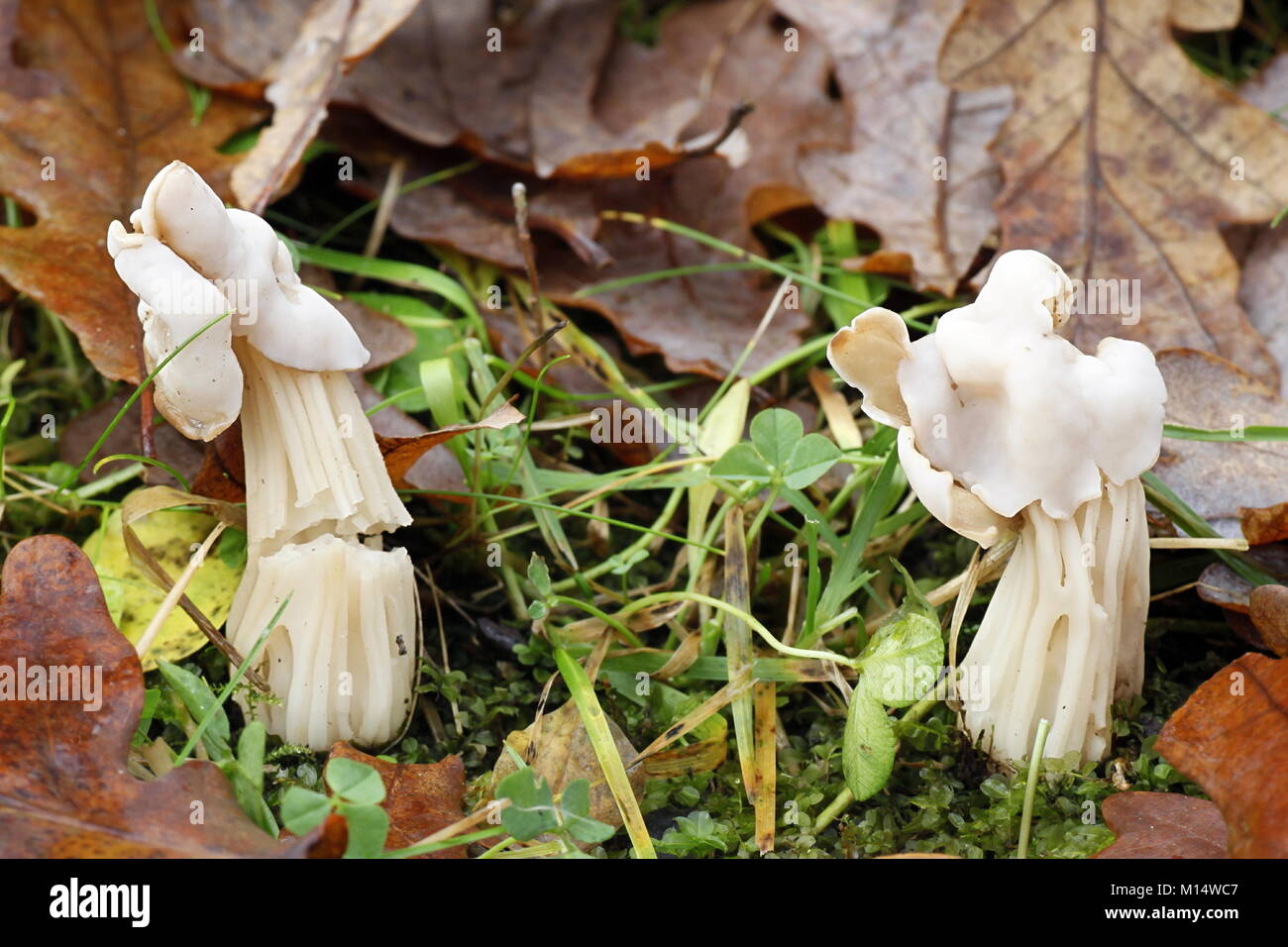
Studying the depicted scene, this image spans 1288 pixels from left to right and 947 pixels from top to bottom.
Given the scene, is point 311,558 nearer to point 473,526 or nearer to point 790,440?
point 473,526

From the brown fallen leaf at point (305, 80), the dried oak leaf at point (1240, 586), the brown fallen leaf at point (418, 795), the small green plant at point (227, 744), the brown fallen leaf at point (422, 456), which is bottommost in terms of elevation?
the brown fallen leaf at point (418, 795)

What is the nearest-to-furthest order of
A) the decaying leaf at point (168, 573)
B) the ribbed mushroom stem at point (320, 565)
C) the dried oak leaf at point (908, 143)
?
the ribbed mushroom stem at point (320, 565)
the decaying leaf at point (168, 573)
the dried oak leaf at point (908, 143)

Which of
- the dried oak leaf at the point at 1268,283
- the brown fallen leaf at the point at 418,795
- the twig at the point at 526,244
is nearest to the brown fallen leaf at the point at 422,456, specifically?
the twig at the point at 526,244

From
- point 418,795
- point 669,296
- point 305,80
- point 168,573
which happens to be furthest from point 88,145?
point 418,795

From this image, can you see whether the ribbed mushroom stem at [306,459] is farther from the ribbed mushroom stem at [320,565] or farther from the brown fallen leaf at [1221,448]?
the brown fallen leaf at [1221,448]

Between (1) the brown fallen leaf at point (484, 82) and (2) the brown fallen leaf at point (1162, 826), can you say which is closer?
(2) the brown fallen leaf at point (1162, 826)
